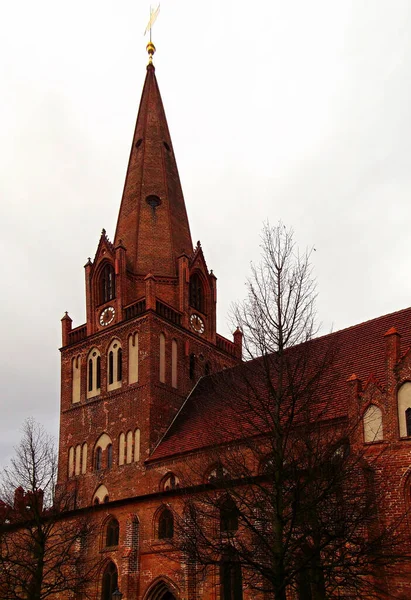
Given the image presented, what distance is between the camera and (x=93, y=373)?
35406 mm

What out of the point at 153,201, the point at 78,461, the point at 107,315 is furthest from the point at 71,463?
the point at 153,201

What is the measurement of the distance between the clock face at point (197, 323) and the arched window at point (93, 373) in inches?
200

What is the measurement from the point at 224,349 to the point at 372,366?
1308 centimetres

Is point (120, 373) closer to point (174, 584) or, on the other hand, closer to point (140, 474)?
point (140, 474)

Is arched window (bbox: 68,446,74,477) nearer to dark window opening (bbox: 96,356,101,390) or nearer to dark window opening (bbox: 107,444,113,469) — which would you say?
dark window opening (bbox: 107,444,113,469)

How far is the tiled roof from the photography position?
67.9 ft

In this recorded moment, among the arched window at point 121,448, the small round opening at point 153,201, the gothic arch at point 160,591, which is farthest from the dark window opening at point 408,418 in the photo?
the small round opening at point 153,201

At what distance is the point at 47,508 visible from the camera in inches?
1082

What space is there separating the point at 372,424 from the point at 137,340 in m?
15.7

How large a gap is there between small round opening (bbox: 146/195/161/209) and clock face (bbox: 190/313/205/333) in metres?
6.57

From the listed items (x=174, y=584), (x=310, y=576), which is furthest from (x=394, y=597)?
(x=174, y=584)

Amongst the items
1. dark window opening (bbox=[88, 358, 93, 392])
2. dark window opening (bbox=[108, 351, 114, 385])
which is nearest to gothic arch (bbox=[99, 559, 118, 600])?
dark window opening (bbox=[108, 351, 114, 385])

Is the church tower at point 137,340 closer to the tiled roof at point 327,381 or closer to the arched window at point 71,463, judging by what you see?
the arched window at point 71,463

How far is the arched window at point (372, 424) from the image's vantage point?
66.0ft
